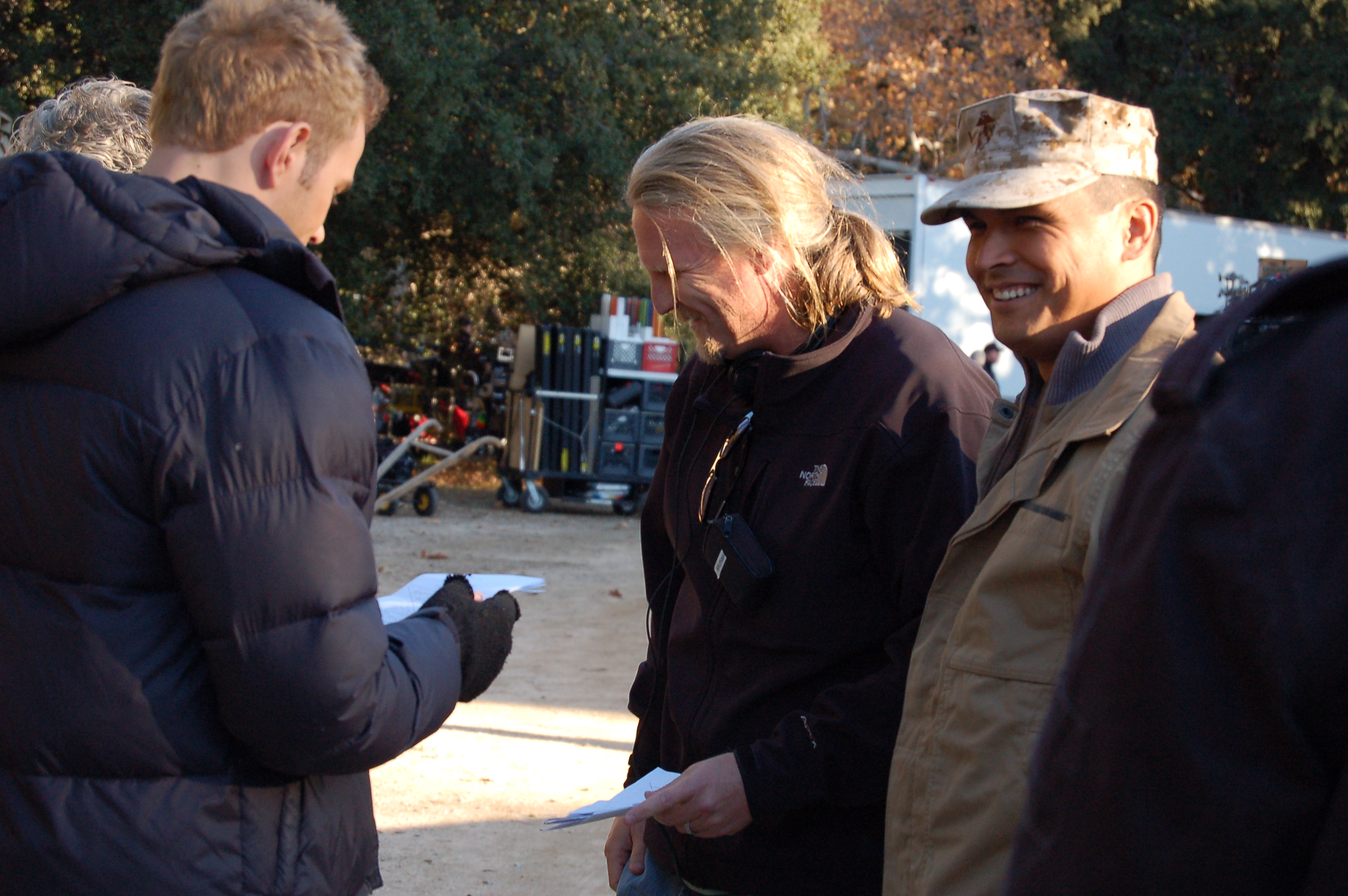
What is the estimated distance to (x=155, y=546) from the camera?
1485 mm

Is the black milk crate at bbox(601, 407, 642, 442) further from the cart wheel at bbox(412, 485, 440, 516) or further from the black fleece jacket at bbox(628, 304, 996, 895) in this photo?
the black fleece jacket at bbox(628, 304, 996, 895)

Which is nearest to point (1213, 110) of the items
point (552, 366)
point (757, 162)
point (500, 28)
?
point (500, 28)

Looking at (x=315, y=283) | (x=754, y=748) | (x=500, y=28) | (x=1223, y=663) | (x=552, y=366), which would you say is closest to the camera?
(x=1223, y=663)

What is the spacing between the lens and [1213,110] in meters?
27.3

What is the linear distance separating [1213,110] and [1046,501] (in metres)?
29.5

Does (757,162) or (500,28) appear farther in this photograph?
(500,28)

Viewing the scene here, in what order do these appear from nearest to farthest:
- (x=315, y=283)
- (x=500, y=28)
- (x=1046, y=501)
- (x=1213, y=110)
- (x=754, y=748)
→ 1. (x=1046, y=501)
2. (x=315, y=283)
3. (x=754, y=748)
4. (x=500, y=28)
5. (x=1213, y=110)

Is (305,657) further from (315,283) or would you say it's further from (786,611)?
(786,611)

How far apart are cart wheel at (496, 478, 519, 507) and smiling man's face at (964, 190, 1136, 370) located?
12.7m

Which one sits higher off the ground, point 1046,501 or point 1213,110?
point 1213,110

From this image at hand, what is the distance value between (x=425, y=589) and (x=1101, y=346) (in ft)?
3.86

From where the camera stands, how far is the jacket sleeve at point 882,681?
1894mm

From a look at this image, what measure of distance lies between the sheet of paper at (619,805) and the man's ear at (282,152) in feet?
3.47

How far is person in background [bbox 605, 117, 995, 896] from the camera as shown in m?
1.92
